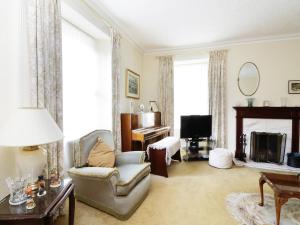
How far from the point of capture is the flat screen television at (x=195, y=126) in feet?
15.0

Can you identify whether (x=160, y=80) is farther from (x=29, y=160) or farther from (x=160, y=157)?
(x=29, y=160)

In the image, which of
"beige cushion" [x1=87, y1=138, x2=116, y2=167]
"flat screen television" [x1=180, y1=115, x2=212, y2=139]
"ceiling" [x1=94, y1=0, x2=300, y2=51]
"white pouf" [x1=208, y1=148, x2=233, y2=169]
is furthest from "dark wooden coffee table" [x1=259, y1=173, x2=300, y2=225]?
"ceiling" [x1=94, y1=0, x2=300, y2=51]

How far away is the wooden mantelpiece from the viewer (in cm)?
416

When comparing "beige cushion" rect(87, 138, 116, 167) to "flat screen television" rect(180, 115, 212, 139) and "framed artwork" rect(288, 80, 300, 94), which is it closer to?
"flat screen television" rect(180, 115, 212, 139)

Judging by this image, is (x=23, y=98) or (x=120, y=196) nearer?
(x=23, y=98)

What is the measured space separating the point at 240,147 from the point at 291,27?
271 centimetres

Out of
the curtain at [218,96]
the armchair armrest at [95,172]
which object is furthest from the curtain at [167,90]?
the armchair armrest at [95,172]

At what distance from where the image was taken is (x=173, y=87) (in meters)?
5.14

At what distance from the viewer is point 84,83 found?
10.7ft

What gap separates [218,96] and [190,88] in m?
0.87

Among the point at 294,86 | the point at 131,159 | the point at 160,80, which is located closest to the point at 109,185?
the point at 131,159

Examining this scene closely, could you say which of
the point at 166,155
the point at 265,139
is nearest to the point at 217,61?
the point at 265,139

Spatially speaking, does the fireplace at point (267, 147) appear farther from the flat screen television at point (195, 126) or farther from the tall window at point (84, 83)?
the tall window at point (84, 83)

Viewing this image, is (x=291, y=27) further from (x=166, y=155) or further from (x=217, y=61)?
(x=166, y=155)
